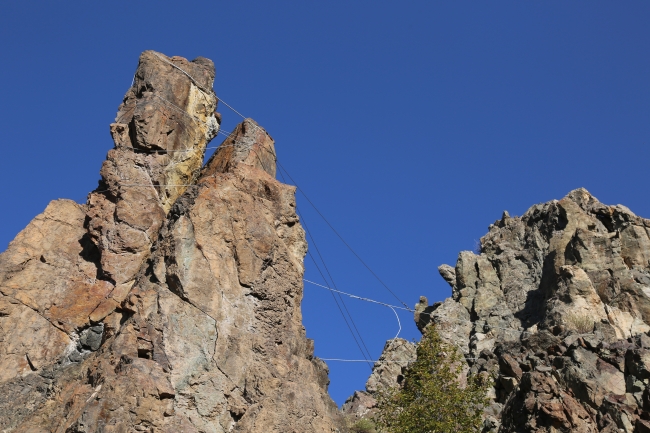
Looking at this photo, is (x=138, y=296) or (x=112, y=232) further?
(x=112, y=232)

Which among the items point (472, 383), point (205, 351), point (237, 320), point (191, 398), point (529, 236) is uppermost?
point (529, 236)

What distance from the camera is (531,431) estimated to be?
24766 mm

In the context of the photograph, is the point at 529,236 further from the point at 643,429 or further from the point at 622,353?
the point at 643,429

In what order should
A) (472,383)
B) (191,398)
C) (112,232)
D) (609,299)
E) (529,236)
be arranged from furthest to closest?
(529,236)
(609,299)
(472,383)
(112,232)
(191,398)

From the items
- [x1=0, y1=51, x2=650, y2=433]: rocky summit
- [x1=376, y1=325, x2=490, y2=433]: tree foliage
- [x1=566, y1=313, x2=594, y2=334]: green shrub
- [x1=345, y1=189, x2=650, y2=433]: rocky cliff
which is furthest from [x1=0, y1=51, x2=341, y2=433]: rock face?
[x1=566, y1=313, x2=594, y2=334]: green shrub

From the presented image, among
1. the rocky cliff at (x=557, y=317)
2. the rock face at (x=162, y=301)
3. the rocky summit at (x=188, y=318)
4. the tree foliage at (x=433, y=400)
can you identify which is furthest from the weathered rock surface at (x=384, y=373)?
the rock face at (x=162, y=301)

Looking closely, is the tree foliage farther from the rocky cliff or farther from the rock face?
the rock face

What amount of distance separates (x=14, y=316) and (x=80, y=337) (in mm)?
1846

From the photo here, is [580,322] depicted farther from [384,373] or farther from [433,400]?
[384,373]

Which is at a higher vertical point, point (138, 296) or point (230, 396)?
point (138, 296)

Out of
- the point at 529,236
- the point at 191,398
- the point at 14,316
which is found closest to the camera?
the point at 191,398

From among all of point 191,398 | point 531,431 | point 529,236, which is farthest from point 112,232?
point 529,236

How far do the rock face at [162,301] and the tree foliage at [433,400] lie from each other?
22.1 ft

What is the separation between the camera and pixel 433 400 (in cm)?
2908
